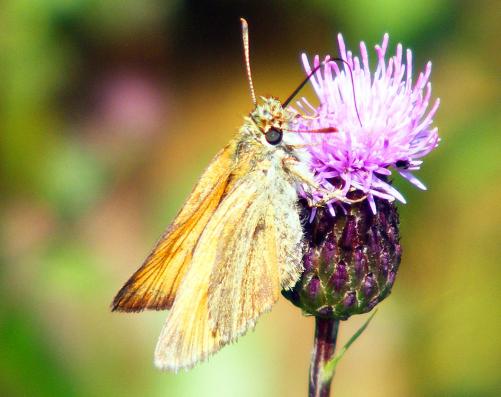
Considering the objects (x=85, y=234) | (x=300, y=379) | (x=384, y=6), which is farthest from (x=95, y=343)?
(x=384, y=6)

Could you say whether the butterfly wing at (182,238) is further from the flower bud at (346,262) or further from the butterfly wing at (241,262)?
the flower bud at (346,262)

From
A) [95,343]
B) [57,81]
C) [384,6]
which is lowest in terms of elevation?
[95,343]

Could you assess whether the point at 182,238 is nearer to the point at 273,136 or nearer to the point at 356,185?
the point at 273,136

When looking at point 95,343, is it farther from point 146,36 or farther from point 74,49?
point 146,36

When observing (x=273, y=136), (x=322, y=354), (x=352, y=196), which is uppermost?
(x=273, y=136)

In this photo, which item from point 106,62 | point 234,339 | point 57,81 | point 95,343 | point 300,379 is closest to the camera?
point 234,339

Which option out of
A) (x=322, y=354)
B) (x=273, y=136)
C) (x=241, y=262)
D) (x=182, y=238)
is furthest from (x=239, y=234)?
(x=322, y=354)

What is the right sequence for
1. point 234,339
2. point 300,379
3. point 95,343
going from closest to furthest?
point 234,339 → point 95,343 → point 300,379
